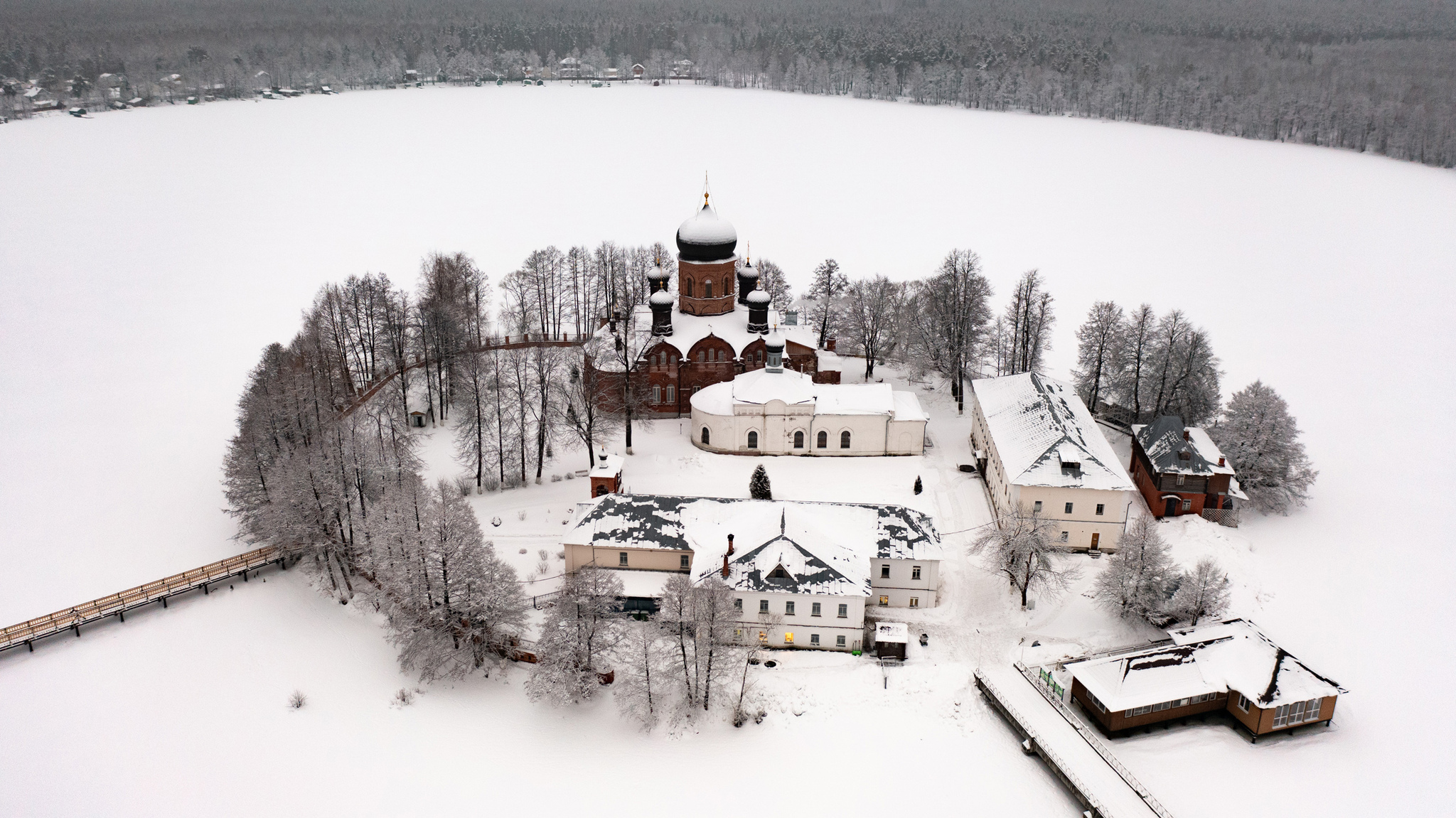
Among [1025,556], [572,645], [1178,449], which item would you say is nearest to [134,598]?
[572,645]

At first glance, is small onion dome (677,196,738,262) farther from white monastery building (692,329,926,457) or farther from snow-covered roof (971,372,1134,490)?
snow-covered roof (971,372,1134,490)

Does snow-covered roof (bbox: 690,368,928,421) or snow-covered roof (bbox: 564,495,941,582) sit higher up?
snow-covered roof (bbox: 690,368,928,421)

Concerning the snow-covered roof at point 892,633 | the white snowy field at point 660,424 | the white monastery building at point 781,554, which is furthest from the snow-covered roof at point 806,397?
the snow-covered roof at point 892,633

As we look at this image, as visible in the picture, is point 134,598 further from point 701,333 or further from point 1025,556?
point 1025,556

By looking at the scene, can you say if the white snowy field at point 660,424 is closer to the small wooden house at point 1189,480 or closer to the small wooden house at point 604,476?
A: the small wooden house at point 1189,480

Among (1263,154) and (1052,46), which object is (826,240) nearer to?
(1263,154)

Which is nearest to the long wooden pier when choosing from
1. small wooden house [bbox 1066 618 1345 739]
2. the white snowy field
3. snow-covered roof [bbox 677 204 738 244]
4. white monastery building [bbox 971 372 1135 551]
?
the white snowy field
